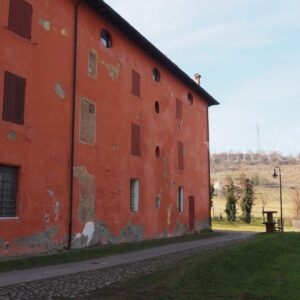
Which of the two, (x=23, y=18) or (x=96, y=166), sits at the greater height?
(x=23, y=18)

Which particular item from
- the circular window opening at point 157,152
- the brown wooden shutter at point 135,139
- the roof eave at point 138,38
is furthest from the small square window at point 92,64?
the circular window opening at point 157,152

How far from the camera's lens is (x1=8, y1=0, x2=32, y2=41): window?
14659 mm

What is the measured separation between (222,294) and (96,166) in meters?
11.7

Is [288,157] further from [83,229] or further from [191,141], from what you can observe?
[83,229]

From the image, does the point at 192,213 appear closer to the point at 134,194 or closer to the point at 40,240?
the point at 134,194

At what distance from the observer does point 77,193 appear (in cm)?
1736

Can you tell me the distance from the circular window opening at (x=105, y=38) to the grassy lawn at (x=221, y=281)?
38.5 ft

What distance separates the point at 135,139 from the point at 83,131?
4.80m

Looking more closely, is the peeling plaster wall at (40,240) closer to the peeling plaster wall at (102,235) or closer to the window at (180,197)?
the peeling plaster wall at (102,235)

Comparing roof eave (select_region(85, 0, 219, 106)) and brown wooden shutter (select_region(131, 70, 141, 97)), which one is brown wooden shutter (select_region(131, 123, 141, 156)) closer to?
brown wooden shutter (select_region(131, 70, 141, 97))

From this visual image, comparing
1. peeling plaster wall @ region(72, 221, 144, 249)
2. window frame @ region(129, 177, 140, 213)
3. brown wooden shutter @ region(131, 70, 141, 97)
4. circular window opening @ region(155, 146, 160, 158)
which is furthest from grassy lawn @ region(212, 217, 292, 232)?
brown wooden shutter @ region(131, 70, 141, 97)

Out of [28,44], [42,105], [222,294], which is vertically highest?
[28,44]

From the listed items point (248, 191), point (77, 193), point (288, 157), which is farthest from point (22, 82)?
point (288, 157)

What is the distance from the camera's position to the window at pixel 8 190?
45.6 ft
